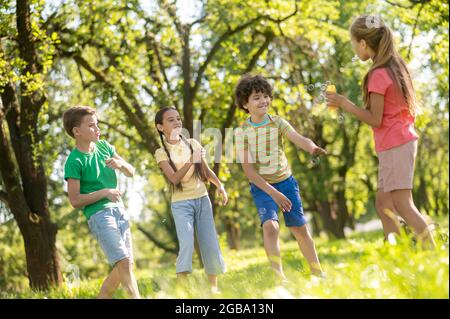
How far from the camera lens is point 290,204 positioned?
17.3 feet

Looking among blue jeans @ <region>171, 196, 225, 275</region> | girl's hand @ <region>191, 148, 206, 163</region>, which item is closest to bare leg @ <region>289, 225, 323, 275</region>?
blue jeans @ <region>171, 196, 225, 275</region>

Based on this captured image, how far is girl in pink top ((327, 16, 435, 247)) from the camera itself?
15.4ft

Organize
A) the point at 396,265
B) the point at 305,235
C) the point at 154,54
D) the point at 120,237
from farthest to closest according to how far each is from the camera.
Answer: the point at 154,54 → the point at 305,235 → the point at 120,237 → the point at 396,265

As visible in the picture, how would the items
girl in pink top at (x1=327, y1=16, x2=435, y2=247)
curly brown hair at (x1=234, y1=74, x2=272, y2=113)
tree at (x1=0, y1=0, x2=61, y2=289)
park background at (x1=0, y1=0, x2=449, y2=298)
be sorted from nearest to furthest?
park background at (x1=0, y1=0, x2=449, y2=298) < girl in pink top at (x1=327, y1=16, x2=435, y2=247) < curly brown hair at (x1=234, y1=74, x2=272, y2=113) < tree at (x1=0, y1=0, x2=61, y2=289)

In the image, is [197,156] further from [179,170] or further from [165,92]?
[165,92]

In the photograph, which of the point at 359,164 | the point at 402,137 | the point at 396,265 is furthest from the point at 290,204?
the point at 359,164

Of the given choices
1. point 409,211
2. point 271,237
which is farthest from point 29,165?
point 409,211

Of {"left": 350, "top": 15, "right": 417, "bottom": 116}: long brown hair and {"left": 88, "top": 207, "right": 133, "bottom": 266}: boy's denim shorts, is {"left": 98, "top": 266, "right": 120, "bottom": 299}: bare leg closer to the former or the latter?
{"left": 88, "top": 207, "right": 133, "bottom": 266}: boy's denim shorts

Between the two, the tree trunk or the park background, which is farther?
the tree trunk

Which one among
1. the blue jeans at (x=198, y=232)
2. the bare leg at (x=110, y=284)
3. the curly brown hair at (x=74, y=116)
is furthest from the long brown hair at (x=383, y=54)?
the bare leg at (x=110, y=284)

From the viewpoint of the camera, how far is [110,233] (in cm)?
504

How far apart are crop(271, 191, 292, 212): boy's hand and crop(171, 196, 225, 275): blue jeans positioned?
0.72 meters
